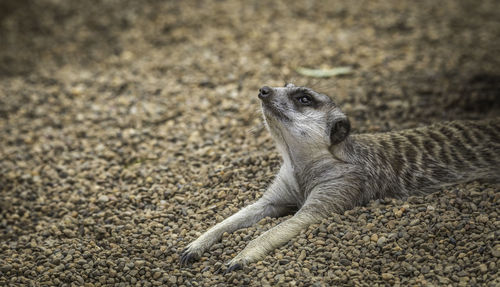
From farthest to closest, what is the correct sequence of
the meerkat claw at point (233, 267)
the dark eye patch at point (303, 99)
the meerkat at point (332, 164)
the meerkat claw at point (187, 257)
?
the dark eye patch at point (303, 99) < the meerkat at point (332, 164) < the meerkat claw at point (187, 257) < the meerkat claw at point (233, 267)

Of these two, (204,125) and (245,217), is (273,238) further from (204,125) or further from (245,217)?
(204,125)

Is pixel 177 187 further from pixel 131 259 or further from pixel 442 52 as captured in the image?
pixel 442 52

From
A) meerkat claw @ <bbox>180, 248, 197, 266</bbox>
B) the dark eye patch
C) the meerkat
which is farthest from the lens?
the dark eye patch

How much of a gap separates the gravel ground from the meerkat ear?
435 mm

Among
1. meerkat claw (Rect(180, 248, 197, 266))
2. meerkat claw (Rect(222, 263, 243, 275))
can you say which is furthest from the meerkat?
meerkat claw (Rect(222, 263, 243, 275))

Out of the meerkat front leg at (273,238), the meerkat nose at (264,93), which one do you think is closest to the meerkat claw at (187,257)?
the meerkat front leg at (273,238)

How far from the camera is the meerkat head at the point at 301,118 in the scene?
308 cm

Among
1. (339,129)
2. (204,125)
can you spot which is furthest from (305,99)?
(204,125)

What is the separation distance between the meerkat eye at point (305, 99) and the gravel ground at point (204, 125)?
604 mm

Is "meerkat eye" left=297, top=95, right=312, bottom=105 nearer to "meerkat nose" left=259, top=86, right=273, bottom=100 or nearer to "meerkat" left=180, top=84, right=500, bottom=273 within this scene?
"meerkat" left=180, top=84, right=500, bottom=273

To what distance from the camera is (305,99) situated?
10.5ft

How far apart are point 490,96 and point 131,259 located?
11.1ft

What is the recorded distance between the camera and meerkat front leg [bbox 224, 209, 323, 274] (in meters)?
2.70

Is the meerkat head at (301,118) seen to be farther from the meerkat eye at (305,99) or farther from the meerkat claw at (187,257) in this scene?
the meerkat claw at (187,257)
